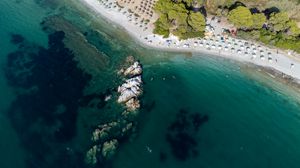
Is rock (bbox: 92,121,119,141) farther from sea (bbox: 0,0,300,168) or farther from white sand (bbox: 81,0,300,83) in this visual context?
white sand (bbox: 81,0,300,83)

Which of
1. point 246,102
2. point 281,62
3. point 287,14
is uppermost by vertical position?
point 287,14

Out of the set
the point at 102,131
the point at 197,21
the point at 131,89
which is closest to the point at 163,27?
the point at 197,21

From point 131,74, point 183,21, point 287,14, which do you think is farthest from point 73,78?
point 287,14

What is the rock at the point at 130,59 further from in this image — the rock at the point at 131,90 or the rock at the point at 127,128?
the rock at the point at 127,128

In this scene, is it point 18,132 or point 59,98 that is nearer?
point 18,132

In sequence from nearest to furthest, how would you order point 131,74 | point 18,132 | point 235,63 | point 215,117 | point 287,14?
1. point 18,132
2. point 215,117
3. point 131,74
4. point 235,63
5. point 287,14

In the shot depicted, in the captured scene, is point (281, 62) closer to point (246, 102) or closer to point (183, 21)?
point (246, 102)

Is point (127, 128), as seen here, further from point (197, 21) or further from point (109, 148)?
point (197, 21)
